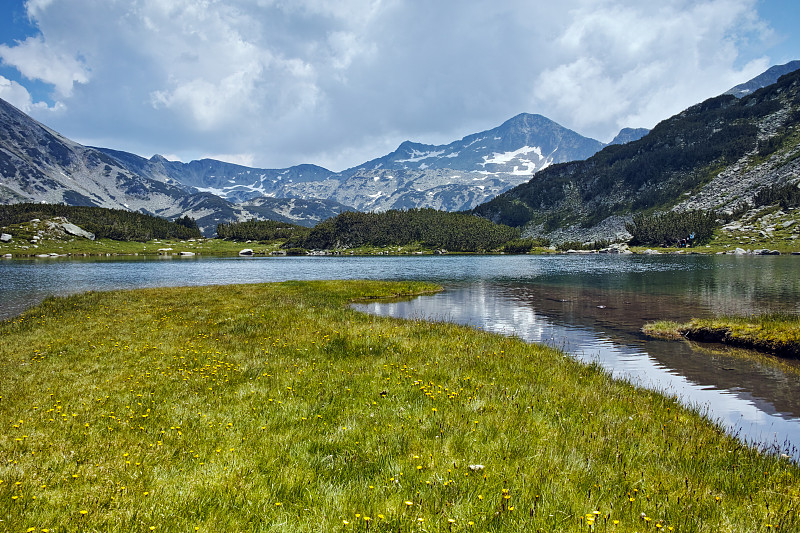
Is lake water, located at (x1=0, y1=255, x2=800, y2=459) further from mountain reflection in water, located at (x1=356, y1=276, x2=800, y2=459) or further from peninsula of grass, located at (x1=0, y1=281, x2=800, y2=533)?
peninsula of grass, located at (x1=0, y1=281, x2=800, y2=533)

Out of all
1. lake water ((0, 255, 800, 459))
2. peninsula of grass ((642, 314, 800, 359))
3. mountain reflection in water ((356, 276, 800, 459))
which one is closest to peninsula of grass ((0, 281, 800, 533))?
mountain reflection in water ((356, 276, 800, 459))

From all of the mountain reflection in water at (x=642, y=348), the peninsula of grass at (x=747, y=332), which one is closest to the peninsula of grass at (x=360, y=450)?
the mountain reflection in water at (x=642, y=348)

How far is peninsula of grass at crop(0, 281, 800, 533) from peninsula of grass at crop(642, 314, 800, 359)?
14914 mm

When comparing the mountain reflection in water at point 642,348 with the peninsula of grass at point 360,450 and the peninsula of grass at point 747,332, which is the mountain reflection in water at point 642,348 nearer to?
the peninsula of grass at point 747,332

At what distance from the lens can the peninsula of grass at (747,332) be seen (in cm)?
2186

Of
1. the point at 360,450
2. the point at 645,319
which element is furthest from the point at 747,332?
the point at 360,450

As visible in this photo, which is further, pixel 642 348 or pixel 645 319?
pixel 645 319

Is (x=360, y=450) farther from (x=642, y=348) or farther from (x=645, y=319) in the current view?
(x=645, y=319)

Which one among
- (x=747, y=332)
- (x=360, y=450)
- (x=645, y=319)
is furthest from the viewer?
(x=645, y=319)

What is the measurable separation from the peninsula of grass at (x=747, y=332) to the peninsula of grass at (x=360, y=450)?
1491 cm

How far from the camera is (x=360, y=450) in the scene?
25.8 feet

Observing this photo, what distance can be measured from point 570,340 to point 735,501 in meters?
20.6

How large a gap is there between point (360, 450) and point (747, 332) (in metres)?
27.9

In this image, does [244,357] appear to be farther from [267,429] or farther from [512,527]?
[512,527]
